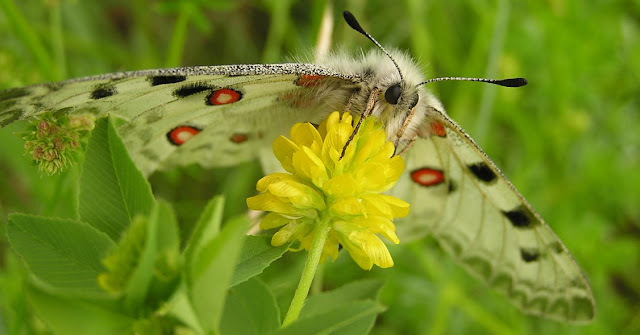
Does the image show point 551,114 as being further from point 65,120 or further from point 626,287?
point 65,120

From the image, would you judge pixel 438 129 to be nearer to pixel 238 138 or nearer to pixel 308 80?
pixel 308 80

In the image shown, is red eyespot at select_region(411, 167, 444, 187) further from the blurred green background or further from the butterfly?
the blurred green background

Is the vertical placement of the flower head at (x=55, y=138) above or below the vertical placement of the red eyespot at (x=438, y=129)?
above

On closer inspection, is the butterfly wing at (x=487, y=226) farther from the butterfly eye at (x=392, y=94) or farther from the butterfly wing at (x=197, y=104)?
the butterfly wing at (x=197, y=104)

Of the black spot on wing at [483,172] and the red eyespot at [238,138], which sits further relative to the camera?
the red eyespot at [238,138]

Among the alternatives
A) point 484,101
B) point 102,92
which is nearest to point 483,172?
point 102,92

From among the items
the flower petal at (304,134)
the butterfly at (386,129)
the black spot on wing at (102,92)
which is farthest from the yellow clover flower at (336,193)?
the black spot on wing at (102,92)

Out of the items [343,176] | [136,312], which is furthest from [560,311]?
[136,312]
